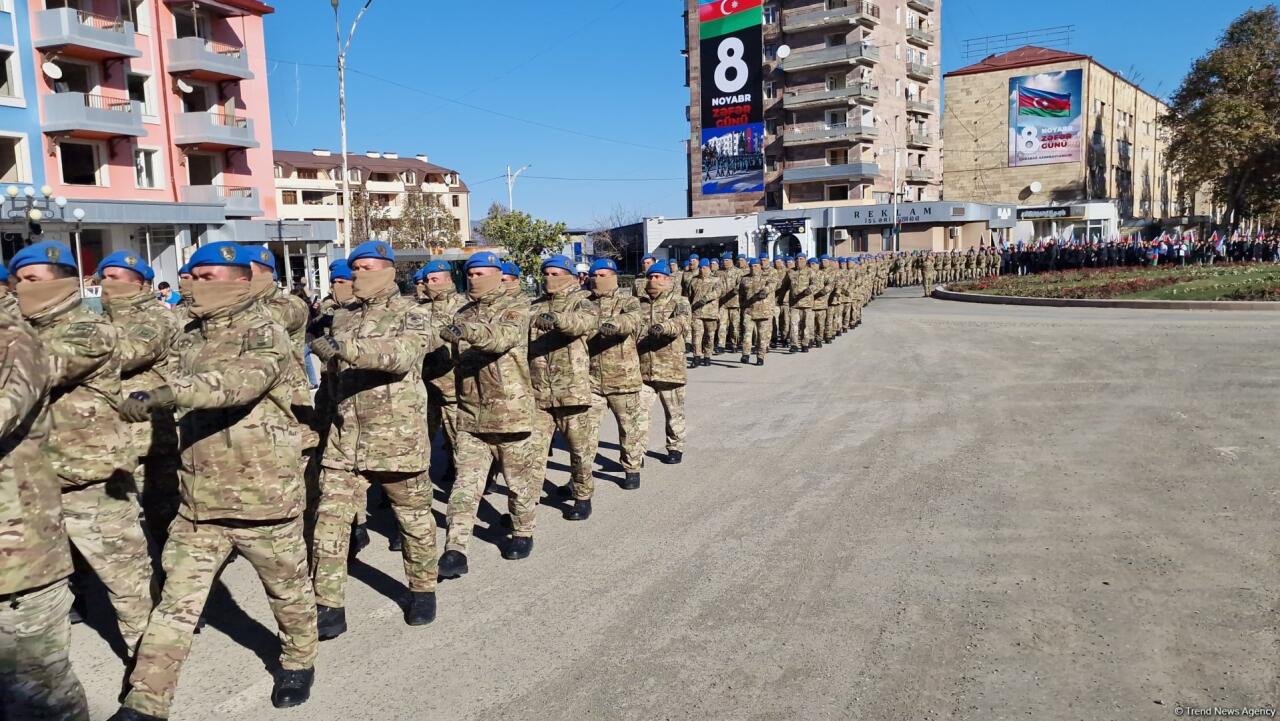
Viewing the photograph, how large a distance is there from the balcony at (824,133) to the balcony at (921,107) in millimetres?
5068

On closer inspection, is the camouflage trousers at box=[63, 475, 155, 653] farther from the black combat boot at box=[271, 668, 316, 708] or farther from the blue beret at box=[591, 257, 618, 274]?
the blue beret at box=[591, 257, 618, 274]

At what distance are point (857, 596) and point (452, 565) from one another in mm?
2403

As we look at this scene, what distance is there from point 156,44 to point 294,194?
170 feet

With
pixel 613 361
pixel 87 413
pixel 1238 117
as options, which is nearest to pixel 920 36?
pixel 1238 117

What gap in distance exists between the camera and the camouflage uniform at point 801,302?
1634 cm

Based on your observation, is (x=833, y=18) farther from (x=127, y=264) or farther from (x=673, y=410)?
(x=127, y=264)

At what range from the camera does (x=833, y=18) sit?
56969mm

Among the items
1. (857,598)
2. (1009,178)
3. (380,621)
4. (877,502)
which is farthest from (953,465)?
(1009,178)

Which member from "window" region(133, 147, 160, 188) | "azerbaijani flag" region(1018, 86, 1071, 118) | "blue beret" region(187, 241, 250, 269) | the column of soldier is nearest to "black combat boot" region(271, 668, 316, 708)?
the column of soldier

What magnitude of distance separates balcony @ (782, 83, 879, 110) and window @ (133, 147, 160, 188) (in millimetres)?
39838

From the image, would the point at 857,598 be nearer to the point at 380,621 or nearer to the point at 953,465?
the point at 380,621

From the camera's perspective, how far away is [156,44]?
3098 cm

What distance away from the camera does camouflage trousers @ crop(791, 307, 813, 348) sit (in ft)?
54.1

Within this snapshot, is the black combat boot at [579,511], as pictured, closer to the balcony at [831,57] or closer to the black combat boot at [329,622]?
the black combat boot at [329,622]
